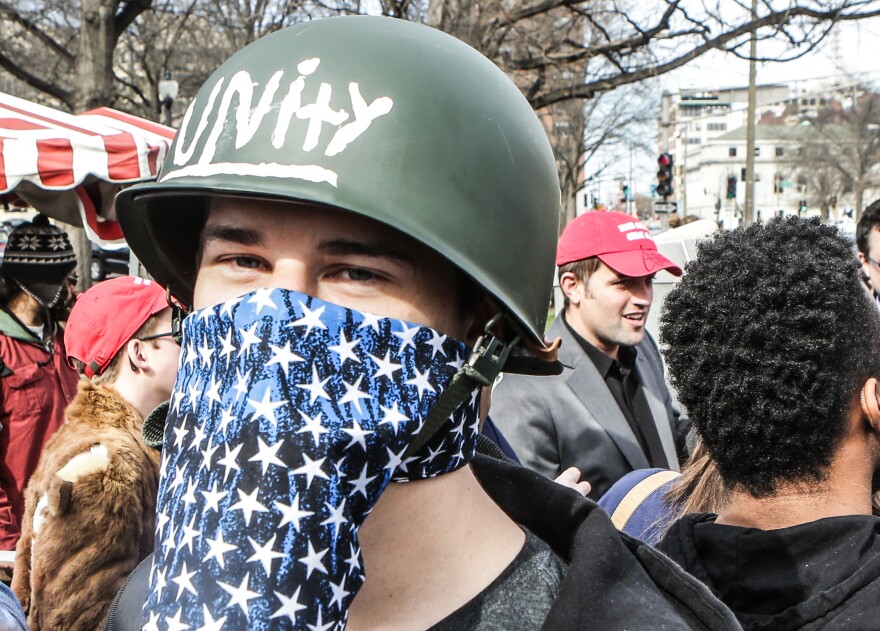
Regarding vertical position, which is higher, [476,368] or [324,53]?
[324,53]

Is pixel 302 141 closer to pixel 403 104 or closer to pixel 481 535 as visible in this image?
pixel 403 104

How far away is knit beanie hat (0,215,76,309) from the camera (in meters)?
5.04

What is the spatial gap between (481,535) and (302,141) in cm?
71

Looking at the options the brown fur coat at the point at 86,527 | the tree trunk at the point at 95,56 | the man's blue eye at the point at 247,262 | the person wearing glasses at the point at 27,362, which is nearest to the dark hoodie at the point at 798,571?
the man's blue eye at the point at 247,262

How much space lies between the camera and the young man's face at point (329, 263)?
1.45 m

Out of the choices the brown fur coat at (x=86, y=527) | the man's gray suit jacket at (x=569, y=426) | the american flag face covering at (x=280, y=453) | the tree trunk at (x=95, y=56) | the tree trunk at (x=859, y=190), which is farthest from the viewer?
the tree trunk at (x=859, y=190)

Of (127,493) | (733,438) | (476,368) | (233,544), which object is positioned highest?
(476,368)

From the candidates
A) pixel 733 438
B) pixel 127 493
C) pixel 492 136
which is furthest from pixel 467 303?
pixel 127 493

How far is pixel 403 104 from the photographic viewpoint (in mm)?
1547

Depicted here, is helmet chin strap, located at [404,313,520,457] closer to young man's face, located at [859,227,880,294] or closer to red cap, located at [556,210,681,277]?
red cap, located at [556,210,681,277]

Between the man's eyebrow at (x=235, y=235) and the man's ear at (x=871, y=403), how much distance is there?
1.27m

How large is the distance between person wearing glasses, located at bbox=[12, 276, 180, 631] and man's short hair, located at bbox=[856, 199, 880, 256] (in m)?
4.05

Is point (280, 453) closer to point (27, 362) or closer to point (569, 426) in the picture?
point (569, 426)

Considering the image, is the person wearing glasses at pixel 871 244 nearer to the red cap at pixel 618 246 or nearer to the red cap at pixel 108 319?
the red cap at pixel 618 246
